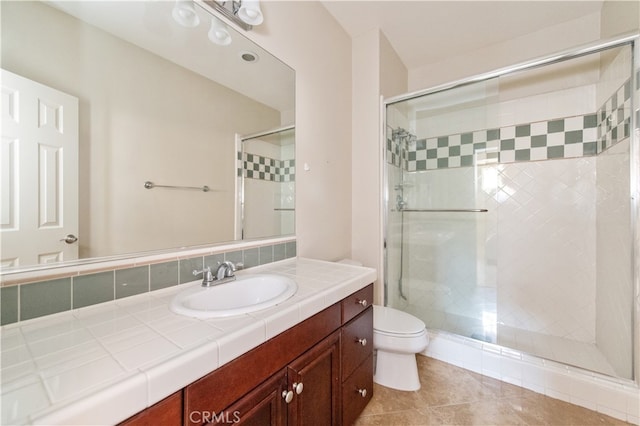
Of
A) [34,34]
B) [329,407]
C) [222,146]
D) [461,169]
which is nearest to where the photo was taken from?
[34,34]

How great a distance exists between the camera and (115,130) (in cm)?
90

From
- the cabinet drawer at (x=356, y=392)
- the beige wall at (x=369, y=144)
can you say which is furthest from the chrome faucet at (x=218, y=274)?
the beige wall at (x=369, y=144)

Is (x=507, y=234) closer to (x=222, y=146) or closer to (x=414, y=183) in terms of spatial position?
(x=414, y=183)

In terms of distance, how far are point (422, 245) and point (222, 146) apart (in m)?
1.90

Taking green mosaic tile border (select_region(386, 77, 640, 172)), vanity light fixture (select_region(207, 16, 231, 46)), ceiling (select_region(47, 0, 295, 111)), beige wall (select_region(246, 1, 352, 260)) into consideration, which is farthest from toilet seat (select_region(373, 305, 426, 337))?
vanity light fixture (select_region(207, 16, 231, 46))

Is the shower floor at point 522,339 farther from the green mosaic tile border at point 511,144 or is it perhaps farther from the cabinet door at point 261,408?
the cabinet door at point 261,408

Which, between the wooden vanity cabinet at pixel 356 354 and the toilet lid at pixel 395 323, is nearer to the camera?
the wooden vanity cabinet at pixel 356 354

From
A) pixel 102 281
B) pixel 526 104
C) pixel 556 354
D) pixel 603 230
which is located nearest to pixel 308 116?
pixel 102 281

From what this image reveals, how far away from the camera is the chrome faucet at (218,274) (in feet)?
3.39

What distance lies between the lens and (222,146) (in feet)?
4.04

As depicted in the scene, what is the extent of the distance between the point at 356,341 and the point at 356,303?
19 cm

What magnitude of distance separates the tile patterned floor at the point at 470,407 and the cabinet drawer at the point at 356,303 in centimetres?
61

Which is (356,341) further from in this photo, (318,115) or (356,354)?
(318,115)

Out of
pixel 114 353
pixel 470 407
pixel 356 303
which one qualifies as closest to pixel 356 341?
pixel 356 303
